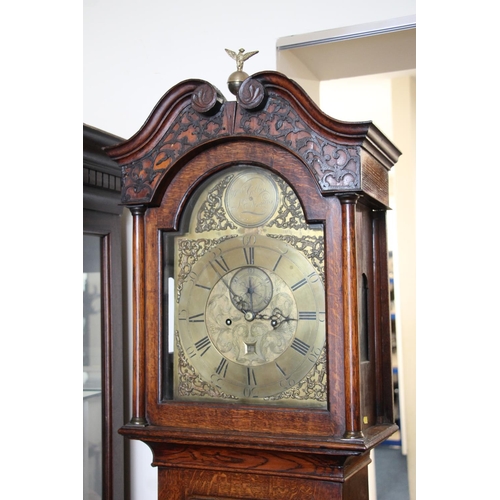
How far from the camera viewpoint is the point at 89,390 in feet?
5.35

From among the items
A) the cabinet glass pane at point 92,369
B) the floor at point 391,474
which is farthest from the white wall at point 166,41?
the floor at point 391,474

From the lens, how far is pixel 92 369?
5.40ft

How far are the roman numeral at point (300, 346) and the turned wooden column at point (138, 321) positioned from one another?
309 millimetres

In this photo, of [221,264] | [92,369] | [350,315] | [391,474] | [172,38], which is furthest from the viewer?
[391,474]

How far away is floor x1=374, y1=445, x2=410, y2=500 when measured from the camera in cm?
311

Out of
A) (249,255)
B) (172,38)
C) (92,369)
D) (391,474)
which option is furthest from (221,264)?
(391,474)

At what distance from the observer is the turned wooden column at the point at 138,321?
4.37 feet

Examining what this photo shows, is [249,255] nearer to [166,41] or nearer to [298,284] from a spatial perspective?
[298,284]

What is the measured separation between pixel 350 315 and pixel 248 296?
20cm

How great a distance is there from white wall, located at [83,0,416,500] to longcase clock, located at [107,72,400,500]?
19.8 inches

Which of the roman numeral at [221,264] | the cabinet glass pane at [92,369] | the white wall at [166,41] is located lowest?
the cabinet glass pane at [92,369]

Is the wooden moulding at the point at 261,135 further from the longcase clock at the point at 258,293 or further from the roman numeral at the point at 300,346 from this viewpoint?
the roman numeral at the point at 300,346

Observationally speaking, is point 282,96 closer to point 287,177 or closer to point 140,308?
point 287,177
